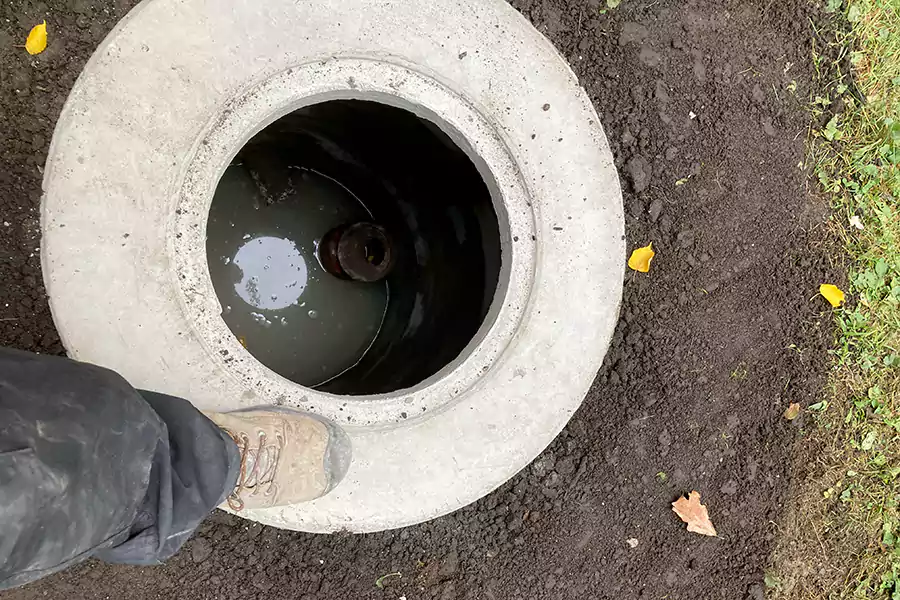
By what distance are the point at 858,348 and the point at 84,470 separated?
275 centimetres

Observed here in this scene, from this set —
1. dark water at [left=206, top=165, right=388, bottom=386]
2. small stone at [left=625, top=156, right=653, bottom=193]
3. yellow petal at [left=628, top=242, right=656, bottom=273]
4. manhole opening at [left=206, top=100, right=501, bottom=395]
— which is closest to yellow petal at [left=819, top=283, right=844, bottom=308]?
yellow petal at [left=628, top=242, right=656, bottom=273]

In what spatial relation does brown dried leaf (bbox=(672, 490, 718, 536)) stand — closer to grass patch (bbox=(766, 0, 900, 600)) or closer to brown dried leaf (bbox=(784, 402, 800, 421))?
grass patch (bbox=(766, 0, 900, 600))

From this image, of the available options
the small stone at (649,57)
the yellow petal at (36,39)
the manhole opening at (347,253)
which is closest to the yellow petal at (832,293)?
the small stone at (649,57)

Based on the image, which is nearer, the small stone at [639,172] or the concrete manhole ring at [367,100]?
the concrete manhole ring at [367,100]

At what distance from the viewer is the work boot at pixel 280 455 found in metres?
1.75

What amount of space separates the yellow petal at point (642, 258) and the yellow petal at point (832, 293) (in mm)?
733

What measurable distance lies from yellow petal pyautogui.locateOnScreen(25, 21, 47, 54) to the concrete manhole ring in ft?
1.74

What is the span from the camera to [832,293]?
2.70 meters

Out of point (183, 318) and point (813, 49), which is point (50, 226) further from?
point (813, 49)

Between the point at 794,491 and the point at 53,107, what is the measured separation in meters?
2.96

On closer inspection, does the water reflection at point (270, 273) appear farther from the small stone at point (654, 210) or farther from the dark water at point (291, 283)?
the small stone at point (654, 210)

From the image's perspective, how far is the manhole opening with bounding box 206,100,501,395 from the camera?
246 cm

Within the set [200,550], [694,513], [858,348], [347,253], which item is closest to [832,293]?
[858,348]

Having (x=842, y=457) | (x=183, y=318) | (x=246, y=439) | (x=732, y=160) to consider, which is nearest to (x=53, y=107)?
(x=183, y=318)
